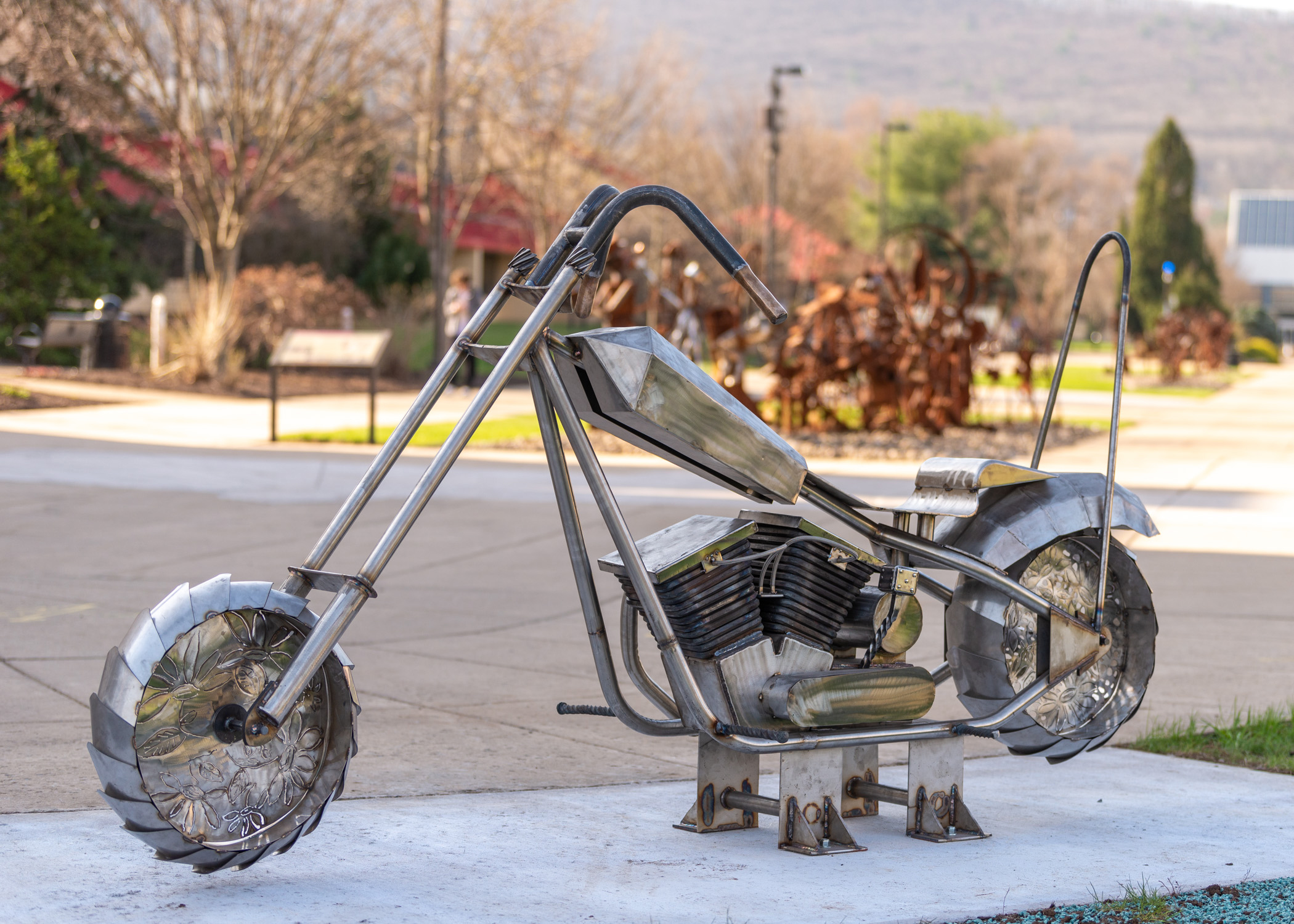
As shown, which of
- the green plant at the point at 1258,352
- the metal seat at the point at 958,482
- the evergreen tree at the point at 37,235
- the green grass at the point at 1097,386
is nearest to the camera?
the metal seat at the point at 958,482

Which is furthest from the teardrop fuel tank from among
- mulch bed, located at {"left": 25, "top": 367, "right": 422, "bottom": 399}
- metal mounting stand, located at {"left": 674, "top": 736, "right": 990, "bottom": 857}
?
mulch bed, located at {"left": 25, "top": 367, "right": 422, "bottom": 399}

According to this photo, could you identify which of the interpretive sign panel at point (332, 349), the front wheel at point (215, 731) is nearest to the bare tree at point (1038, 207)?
the interpretive sign panel at point (332, 349)

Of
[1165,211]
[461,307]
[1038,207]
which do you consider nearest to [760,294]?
[461,307]

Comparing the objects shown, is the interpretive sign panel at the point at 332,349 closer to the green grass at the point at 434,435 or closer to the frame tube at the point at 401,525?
the green grass at the point at 434,435

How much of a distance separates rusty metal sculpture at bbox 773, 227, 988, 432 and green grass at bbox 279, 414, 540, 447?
121 inches

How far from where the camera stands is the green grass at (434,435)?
16.0 meters

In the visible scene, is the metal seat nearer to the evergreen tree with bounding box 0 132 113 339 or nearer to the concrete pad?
the concrete pad

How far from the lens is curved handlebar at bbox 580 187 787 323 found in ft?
12.2

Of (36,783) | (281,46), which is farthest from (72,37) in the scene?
(36,783)

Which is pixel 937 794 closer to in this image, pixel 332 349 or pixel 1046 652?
pixel 1046 652

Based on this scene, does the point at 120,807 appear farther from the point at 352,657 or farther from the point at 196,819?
the point at 352,657

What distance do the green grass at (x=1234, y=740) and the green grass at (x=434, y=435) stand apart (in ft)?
33.7

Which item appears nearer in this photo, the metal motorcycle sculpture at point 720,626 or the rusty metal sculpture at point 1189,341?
the metal motorcycle sculpture at point 720,626

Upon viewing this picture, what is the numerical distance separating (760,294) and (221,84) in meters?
22.1
